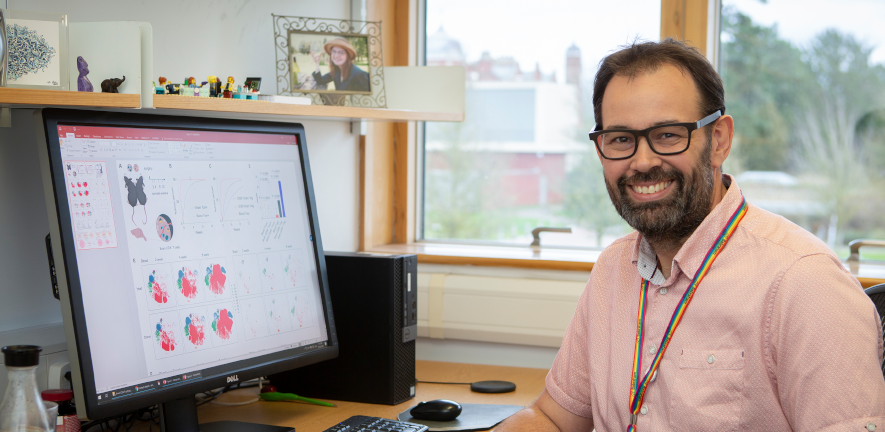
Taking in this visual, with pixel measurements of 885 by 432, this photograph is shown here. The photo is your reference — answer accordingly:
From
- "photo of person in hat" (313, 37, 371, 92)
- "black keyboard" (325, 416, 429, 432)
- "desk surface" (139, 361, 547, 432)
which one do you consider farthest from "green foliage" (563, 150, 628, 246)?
"black keyboard" (325, 416, 429, 432)

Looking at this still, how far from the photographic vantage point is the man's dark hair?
1.19 metres

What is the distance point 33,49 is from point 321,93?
0.70 metres

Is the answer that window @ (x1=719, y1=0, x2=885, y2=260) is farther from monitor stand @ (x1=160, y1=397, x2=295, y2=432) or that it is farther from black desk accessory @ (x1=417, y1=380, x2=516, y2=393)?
monitor stand @ (x1=160, y1=397, x2=295, y2=432)

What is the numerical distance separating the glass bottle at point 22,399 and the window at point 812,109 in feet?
5.86

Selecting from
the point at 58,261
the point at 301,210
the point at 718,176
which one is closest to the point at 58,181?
the point at 58,261

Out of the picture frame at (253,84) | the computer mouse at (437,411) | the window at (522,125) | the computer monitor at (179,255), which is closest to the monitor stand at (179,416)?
the computer monitor at (179,255)

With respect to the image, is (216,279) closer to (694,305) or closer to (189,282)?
(189,282)

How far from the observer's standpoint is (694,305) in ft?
3.75

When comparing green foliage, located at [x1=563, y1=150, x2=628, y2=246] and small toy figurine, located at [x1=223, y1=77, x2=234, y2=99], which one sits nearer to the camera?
small toy figurine, located at [x1=223, y1=77, x2=234, y2=99]

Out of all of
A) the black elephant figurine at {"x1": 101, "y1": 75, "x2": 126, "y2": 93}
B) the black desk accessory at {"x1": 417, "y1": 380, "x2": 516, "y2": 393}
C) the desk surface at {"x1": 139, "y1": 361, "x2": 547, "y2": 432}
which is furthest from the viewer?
the black desk accessory at {"x1": 417, "y1": 380, "x2": 516, "y2": 393}

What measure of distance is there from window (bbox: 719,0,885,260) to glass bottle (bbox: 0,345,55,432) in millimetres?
1787

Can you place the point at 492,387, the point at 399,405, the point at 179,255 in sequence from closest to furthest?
the point at 179,255, the point at 399,405, the point at 492,387

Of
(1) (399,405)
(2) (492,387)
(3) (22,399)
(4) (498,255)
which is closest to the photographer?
(3) (22,399)

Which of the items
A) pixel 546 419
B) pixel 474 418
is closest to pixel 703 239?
pixel 546 419
